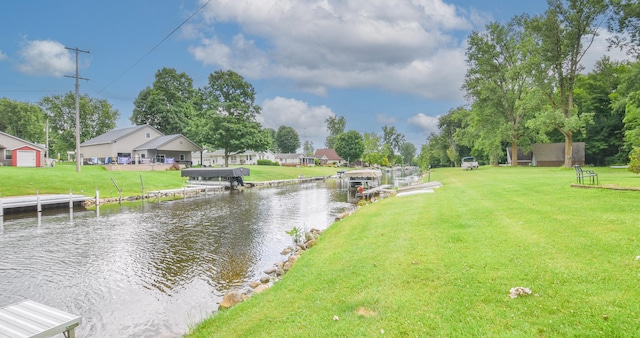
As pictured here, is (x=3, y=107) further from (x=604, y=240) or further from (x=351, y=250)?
(x=604, y=240)

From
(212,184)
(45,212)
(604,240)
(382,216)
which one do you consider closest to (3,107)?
(212,184)

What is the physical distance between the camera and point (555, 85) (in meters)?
35.4

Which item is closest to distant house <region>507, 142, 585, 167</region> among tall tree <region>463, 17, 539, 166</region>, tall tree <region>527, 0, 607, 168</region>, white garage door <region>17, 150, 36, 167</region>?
tall tree <region>463, 17, 539, 166</region>

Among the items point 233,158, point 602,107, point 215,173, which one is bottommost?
point 215,173

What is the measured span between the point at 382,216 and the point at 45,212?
72.1ft

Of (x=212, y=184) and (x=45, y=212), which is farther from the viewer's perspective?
(x=212, y=184)

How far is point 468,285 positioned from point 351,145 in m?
91.1

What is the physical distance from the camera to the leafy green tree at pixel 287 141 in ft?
407

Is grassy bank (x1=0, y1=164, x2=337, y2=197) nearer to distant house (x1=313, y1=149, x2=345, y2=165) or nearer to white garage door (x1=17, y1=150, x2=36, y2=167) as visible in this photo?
white garage door (x1=17, y1=150, x2=36, y2=167)

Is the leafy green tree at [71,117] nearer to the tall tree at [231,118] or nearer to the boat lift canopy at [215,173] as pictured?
the tall tree at [231,118]

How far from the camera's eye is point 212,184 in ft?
119

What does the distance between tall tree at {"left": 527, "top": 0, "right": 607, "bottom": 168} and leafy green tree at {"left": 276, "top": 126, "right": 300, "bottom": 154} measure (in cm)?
9662

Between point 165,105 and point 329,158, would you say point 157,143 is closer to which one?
point 165,105

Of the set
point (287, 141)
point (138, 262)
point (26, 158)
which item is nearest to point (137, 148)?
point (26, 158)
